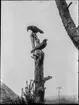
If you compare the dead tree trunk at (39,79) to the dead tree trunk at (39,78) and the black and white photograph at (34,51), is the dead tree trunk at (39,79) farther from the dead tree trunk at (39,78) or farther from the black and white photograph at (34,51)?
the black and white photograph at (34,51)

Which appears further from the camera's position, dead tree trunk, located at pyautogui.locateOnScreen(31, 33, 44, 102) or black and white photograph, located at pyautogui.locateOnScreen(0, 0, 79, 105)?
black and white photograph, located at pyautogui.locateOnScreen(0, 0, 79, 105)

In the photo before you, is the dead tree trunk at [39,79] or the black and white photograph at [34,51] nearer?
the dead tree trunk at [39,79]

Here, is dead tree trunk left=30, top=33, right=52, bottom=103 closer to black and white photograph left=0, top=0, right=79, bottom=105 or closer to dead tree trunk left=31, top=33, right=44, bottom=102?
dead tree trunk left=31, top=33, right=44, bottom=102

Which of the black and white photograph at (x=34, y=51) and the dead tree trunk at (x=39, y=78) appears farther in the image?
the black and white photograph at (x=34, y=51)

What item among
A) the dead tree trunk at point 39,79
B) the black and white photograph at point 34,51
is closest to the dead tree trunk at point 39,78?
the dead tree trunk at point 39,79

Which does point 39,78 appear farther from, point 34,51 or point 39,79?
point 34,51

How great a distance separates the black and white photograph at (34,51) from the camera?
7.78 feet

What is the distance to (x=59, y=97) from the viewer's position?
2420 mm

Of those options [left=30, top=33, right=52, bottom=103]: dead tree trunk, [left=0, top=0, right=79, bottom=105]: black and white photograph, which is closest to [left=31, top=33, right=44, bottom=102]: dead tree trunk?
[left=30, top=33, right=52, bottom=103]: dead tree trunk

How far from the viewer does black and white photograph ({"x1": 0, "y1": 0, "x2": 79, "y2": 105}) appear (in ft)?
7.78

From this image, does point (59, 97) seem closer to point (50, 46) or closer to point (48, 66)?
point (48, 66)

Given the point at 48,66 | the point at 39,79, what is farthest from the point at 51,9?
the point at 39,79

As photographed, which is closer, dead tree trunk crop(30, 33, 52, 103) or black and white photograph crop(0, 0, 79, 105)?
dead tree trunk crop(30, 33, 52, 103)

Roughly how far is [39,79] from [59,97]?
1.65 feet
